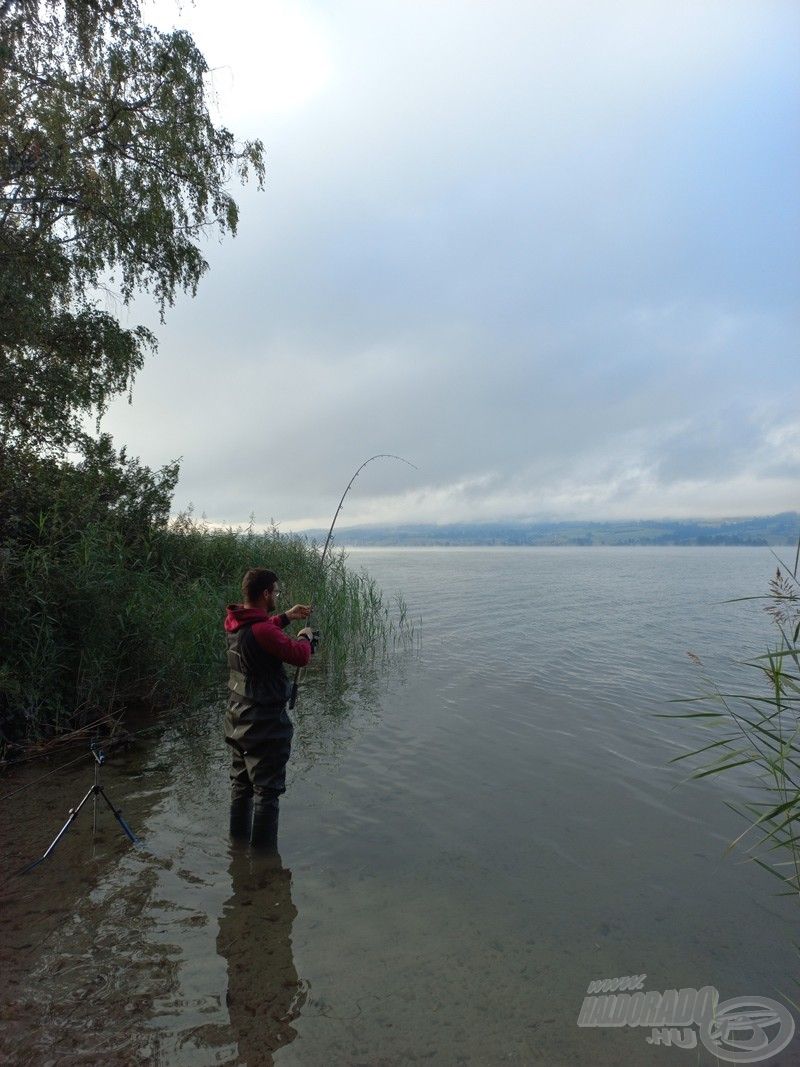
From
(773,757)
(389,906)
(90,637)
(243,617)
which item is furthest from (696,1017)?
(90,637)

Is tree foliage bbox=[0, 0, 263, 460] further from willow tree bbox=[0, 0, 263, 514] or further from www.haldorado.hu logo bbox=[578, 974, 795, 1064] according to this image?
www.haldorado.hu logo bbox=[578, 974, 795, 1064]

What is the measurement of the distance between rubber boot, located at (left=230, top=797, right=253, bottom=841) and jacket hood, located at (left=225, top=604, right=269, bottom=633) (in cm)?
158

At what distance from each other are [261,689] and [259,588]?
2.57ft

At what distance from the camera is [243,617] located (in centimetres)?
483

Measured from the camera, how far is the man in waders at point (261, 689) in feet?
15.5

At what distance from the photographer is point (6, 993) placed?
3385mm

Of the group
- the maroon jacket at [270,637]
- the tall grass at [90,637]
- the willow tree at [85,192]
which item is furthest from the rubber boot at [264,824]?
the willow tree at [85,192]

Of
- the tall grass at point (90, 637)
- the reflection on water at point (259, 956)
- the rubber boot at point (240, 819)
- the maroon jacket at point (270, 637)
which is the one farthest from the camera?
the tall grass at point (90, 637)

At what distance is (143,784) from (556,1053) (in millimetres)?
5086

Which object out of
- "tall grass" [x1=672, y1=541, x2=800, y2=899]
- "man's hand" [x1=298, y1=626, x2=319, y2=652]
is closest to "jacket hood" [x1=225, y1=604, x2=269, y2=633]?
"man's hand" [x1=298, y1=626, x2=319, y2=652]

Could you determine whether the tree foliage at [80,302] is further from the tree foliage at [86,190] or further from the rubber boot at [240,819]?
the rubber boot at [240,819]

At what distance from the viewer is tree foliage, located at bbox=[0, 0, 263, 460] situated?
30.4ft

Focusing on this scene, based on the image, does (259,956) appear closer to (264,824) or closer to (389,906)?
(389,906)

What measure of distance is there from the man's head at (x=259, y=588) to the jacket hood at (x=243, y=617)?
0.19ft
